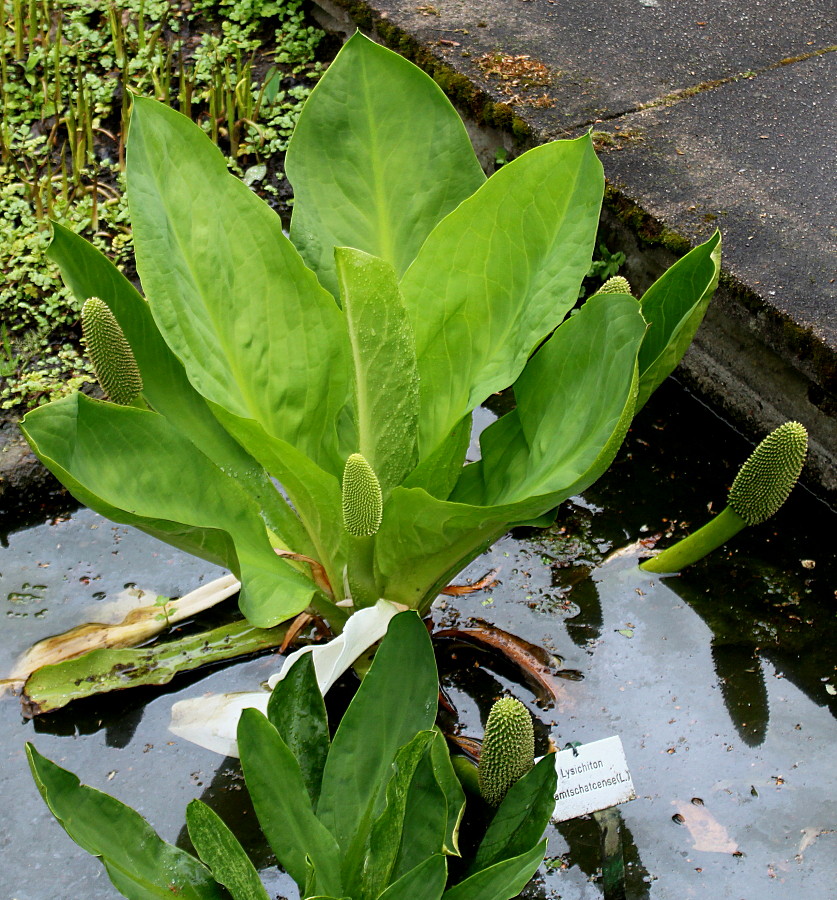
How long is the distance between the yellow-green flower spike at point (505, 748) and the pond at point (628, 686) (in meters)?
0.18

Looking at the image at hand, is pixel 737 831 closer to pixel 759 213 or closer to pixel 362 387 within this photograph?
pixel 362 387

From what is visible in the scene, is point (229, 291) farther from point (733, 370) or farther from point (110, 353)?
point (733, 370)

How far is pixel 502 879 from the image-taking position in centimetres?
95

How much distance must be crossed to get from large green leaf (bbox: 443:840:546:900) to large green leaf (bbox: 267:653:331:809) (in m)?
0.21

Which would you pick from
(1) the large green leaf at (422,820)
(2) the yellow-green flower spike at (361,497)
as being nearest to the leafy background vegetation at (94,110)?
(2) the yellow-green flower spike at (361,497)

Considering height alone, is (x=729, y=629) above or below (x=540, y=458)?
below

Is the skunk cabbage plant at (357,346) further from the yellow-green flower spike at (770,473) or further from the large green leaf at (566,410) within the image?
the yellow-green flower spike at (770,473)

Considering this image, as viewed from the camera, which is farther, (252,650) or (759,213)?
(759,213)

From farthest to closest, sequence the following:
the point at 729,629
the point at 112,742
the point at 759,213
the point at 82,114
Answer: the point at 82,114 → the point at 759,213 → the point at 729,629 → the point at 112,742

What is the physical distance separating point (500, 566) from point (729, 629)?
1.17 ft

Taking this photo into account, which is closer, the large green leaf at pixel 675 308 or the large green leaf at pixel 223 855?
the large green leaf at pixel 223 855

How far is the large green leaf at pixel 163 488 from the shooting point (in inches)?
42.9

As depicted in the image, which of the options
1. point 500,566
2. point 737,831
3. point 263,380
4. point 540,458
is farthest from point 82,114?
point 737,831

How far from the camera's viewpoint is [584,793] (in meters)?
1.24
